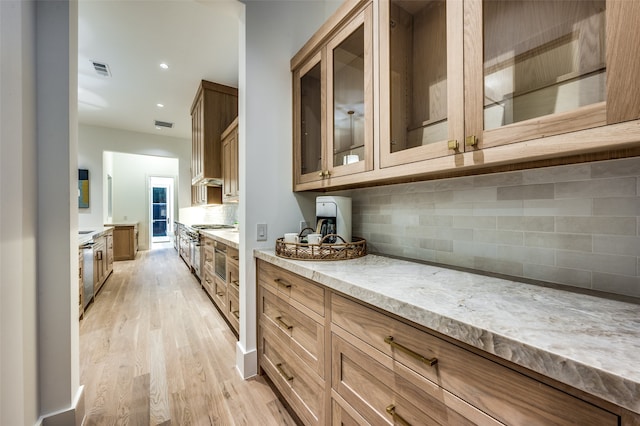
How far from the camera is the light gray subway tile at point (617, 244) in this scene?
83 cm

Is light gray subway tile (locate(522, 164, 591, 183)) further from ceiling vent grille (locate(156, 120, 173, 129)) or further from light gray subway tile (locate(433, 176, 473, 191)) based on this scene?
ceiling vent grille (locate(156, 120, 173, 129))

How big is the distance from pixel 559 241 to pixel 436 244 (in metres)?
0.50

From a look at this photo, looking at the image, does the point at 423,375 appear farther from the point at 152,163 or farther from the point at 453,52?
the point at 152,163

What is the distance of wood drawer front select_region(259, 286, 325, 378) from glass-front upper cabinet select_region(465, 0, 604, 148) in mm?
1046

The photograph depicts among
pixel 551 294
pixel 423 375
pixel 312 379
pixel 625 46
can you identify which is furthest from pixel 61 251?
pixel 625 46

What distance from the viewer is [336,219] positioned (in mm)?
1700

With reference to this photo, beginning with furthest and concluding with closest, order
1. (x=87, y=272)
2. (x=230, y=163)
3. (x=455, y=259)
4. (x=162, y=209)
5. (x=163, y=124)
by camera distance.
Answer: (x=162, y=209) → (x=163, y=124) → (x=230, y=163) → (x=87, y=272) → (x=455, y=259)

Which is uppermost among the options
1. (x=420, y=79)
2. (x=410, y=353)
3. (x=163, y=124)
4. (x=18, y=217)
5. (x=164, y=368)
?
(x=163, y=124)

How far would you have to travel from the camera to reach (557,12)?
0.85m

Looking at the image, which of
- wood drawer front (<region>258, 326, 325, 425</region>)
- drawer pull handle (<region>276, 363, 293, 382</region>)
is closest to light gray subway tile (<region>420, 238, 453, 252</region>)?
wood drawer front (<region>258, 326, 325, 425</region>)

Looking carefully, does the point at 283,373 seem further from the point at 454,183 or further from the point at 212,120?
the point at 212,120

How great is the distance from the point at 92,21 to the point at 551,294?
4050mm

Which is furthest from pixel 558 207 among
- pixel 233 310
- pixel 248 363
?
pixel 233 310

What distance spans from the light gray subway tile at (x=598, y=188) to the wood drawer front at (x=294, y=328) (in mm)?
1072
